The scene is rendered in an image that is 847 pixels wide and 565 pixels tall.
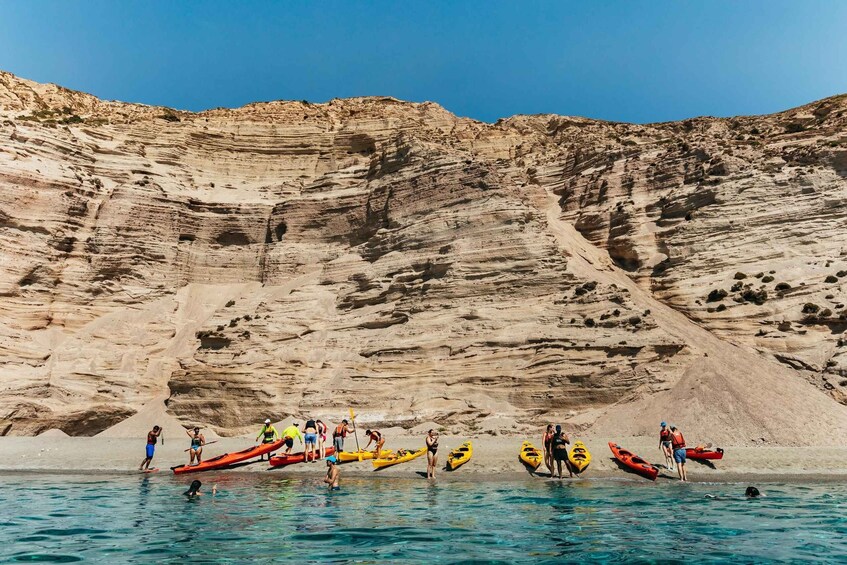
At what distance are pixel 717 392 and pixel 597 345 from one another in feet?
15.8

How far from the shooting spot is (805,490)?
1806cm

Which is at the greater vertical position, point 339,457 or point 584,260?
point 584,260

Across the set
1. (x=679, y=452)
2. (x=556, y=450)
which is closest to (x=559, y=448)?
(x=556, y=450)

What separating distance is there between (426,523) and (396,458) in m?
9.79

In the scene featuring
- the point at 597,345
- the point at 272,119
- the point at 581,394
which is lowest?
the point at 581,394

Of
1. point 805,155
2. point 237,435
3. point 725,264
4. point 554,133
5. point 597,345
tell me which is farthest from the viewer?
point 554,133

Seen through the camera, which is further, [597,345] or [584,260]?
[584,260]

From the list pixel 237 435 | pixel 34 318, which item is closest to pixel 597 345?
pixel 237 435

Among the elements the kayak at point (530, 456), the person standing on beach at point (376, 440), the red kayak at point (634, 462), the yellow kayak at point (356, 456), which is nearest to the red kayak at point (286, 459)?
the yellow kayak at point (356, 456)

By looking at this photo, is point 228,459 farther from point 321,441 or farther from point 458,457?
point 458,457

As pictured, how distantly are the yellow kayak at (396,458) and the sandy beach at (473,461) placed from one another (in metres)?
0.17

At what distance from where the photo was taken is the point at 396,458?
23.2 meters

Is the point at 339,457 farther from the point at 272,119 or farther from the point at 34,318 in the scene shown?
the point at 272,119

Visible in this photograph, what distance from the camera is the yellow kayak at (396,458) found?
22953 mm
